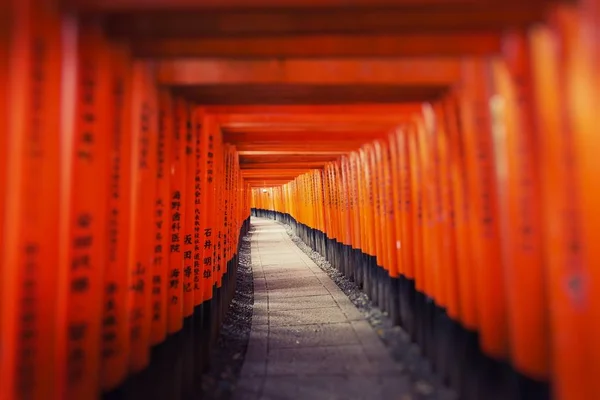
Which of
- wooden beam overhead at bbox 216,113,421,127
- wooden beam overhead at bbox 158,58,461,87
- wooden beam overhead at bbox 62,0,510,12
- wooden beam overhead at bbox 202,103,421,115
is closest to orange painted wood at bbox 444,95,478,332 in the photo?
wooden beam overhead at bbox 158,58,461,87

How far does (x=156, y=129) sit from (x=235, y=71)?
825 mm

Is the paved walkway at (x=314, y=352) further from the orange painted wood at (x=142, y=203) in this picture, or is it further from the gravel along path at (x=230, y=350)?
the orange painted wood at (x=142, y=203)

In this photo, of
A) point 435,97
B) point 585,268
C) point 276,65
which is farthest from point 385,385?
point 276,65

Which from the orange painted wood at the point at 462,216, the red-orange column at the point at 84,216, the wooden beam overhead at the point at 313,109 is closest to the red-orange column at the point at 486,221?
the orange painted wood at the point at 462,216

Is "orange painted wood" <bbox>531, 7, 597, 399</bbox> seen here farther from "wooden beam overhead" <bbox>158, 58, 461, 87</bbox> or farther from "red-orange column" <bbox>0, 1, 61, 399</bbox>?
"red-orange column" <bbox>0, 1, 61, 399</bbox>

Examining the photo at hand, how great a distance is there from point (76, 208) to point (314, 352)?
405cm

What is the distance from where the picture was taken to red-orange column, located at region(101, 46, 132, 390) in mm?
2818

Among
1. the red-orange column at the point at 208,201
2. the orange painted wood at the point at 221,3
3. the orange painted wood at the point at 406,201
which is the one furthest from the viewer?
the orange painted wood at the point at 406,201

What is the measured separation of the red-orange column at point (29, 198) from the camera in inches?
80.5

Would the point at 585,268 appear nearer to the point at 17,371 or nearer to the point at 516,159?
the point at 516,159

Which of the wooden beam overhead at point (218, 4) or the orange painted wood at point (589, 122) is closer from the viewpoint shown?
the orange painted wood at point (589, 122)

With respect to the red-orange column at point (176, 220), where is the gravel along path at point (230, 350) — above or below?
below

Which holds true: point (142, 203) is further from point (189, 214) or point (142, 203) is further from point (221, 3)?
point (221, 3)

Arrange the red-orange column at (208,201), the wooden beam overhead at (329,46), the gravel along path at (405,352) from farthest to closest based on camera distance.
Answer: the red-orange column at (208,201)
the gravel along path at (405,352)
the wooden beam overhead at (329,46)
